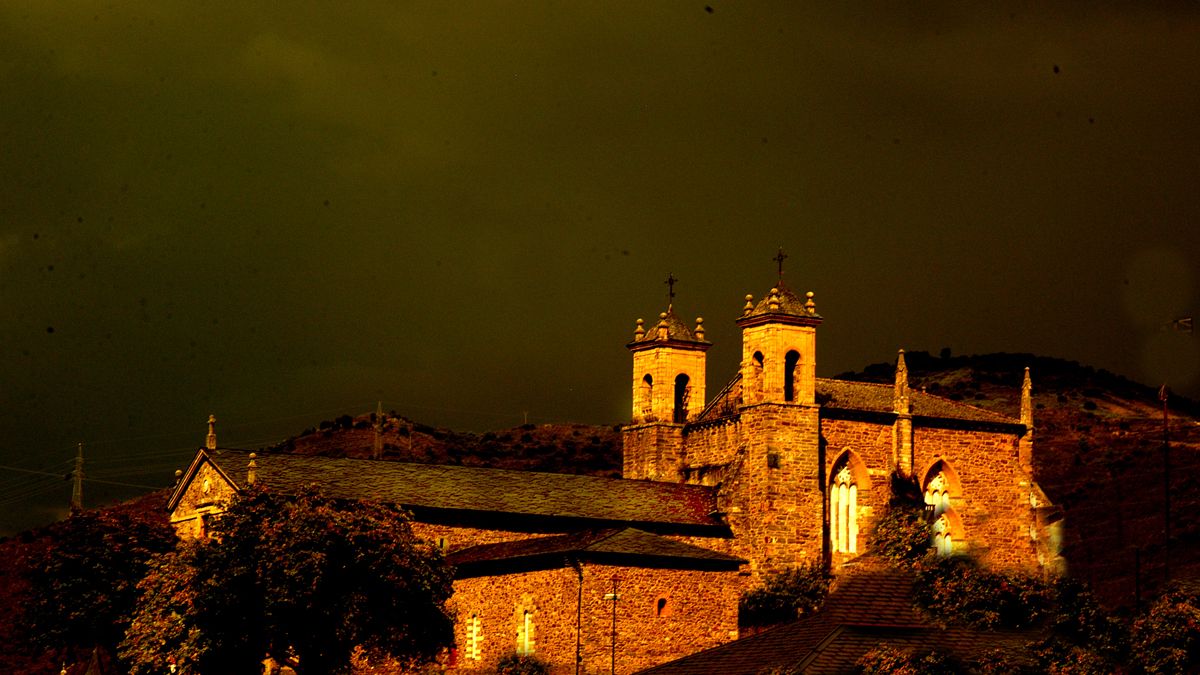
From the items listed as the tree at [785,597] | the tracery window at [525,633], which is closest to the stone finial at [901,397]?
the tree at [785,597]

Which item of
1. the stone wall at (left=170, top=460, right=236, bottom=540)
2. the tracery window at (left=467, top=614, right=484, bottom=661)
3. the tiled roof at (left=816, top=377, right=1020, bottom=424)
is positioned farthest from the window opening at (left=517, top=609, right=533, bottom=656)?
the tiled roof at (left=816, top=377, right=1020, bottom=424)

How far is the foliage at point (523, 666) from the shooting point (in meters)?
58.1

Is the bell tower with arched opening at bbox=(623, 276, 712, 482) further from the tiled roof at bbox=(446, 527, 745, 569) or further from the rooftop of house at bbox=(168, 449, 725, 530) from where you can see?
the tiled roof at bbox=(446, 527, 745, 569)

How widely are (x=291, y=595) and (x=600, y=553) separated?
9.30m

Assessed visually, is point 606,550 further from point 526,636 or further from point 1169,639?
point 1169,639

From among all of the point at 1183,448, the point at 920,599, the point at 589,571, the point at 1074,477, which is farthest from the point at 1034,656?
the point at 1183,448

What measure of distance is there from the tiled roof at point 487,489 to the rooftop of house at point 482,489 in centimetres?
3

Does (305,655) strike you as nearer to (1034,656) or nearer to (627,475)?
(627,475)

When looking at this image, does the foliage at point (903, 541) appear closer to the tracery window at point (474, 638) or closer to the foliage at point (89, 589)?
the tracery window at point (474, 638)

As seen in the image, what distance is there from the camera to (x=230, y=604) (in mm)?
54969

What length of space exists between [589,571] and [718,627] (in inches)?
183

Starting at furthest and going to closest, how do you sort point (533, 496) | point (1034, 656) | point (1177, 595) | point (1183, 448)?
point (1183, 448)
point (533, 496)
point (1177, 595)
point (1034, 656)

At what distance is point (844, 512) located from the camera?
68.3 meters

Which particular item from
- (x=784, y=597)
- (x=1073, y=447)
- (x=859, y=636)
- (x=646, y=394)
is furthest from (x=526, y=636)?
(x=1073, y=447)
